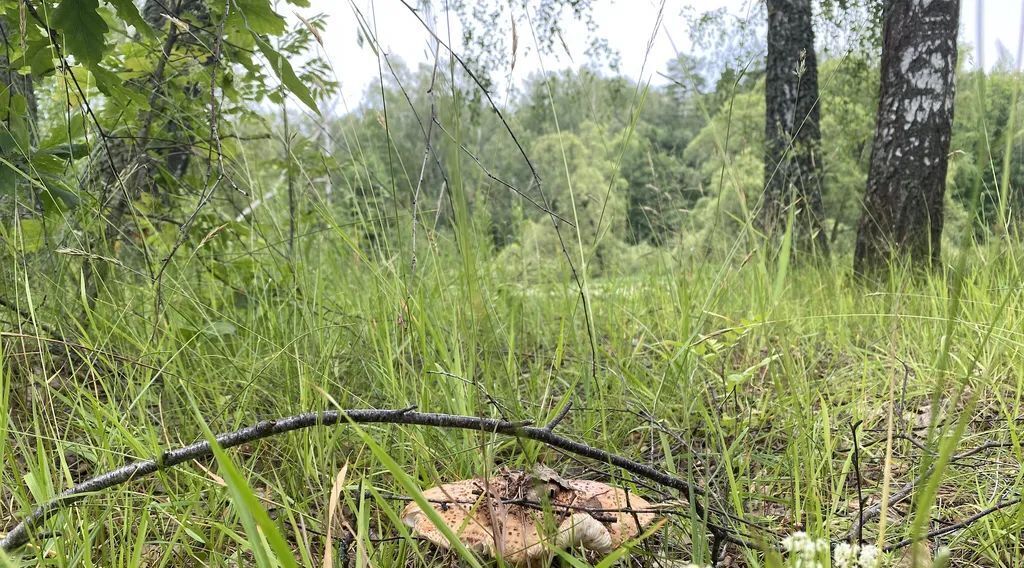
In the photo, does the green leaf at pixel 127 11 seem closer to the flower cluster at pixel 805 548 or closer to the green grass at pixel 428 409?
the green grass at pixel 428 409

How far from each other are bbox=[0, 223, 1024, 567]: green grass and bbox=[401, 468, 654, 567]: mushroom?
5 centimetres

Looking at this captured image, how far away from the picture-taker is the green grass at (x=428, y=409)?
0.83m

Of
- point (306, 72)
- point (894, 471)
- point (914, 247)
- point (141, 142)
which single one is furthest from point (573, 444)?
point (914, 247)

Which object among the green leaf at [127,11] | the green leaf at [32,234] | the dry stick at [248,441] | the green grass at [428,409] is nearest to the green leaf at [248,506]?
the green grass at [428,409]

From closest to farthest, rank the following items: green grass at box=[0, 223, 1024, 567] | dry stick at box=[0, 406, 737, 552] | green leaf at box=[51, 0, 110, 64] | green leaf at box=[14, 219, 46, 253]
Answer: dry stick at box=[0, 406, 737, 552], green grass at box=[0, 223, 1024, 567], green leaf at box=[51, 0, 110, 64], green leaf at box=[14, 219, 46, 253]

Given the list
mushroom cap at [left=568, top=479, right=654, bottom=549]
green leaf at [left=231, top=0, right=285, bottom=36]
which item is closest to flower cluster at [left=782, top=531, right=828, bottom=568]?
mushroom cap at [left=568, top=479, right=654, bottom=549]

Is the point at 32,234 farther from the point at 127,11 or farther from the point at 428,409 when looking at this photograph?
the point at 428,409

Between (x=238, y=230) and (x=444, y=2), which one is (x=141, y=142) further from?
(x=444, y=2)

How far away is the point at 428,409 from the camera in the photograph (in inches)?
45.8

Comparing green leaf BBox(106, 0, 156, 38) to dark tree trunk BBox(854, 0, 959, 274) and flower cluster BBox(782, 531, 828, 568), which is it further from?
dark tree trunk BBox(854, 0, 959, 274)

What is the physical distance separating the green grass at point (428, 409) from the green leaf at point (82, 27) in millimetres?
439

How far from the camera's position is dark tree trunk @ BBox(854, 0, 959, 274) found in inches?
125

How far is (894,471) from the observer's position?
1111mm

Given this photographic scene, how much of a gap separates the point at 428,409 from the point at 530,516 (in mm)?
399
